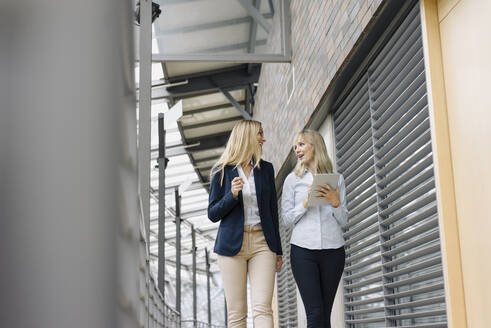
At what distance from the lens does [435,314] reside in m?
3.40

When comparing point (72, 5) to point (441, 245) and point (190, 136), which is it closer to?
point (441, 245)

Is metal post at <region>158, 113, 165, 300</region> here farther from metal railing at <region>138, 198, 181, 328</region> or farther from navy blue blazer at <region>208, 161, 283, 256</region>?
metal railing at <region>138, 198, 181, 328</region>

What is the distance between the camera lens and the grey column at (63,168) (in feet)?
0.88

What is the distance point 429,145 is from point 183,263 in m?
29.5

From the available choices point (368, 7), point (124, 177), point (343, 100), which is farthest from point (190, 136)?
point (124, 177)

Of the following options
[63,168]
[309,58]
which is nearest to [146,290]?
[63,168]

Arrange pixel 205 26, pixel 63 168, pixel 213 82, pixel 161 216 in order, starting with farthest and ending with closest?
1. pixel 213 82
2. pixel 161 216
3. pixel 205 26
4. pixel 63 168

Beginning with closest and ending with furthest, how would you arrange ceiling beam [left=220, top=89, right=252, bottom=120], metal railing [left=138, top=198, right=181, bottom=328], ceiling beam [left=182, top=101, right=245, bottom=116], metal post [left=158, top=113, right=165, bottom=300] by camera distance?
metal railing [left=138, top=198, right=181, bottom=328] < metal post [left=158, top=113, right=165, bottom=300] < ceiling beam [left=220, top=89, right=252, bottom=120] < ceiling beam [left=182, top=101, right=245, bottom=116]

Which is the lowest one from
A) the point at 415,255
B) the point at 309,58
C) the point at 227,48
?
the point at 415,255

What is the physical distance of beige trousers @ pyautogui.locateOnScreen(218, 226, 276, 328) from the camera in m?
3.61

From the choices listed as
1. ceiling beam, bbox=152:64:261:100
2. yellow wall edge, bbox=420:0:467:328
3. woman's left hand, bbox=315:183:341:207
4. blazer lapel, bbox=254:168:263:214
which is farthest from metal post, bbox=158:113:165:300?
yellow wall edge, bbox=420:0:467:328

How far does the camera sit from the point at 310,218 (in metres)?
3.75

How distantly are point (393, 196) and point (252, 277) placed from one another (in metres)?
1.12

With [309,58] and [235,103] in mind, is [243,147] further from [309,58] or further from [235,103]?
[235,103]
